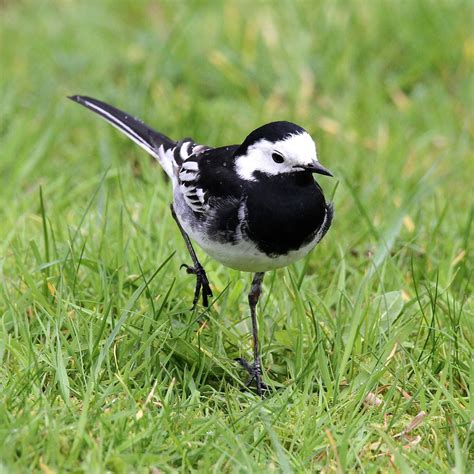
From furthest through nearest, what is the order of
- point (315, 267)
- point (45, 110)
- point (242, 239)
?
point (45, 110)
point (315, 267)
point (242, 239)

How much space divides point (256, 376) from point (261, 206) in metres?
0.76

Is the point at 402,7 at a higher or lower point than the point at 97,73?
higher

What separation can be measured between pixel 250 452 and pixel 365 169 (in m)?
3.05

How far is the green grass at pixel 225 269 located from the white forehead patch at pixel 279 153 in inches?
21.1

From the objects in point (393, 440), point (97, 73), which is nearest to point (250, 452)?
point (393, 440)

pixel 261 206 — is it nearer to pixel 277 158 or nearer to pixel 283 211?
pixel 283 211

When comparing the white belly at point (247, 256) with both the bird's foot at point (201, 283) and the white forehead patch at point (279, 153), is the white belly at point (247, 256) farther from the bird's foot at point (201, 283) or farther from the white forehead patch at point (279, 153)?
the bird's foot at point (201, 283)

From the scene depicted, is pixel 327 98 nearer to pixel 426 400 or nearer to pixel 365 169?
pixel 365 169

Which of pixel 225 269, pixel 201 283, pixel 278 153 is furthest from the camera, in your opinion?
pixel 225 269

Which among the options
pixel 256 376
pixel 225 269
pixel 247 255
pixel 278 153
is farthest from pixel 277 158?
pixel 225 269

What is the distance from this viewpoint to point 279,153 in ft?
12.5

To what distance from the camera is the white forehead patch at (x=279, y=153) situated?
3.74m

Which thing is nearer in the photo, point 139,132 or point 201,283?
point 201,283

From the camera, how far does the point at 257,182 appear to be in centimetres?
386
